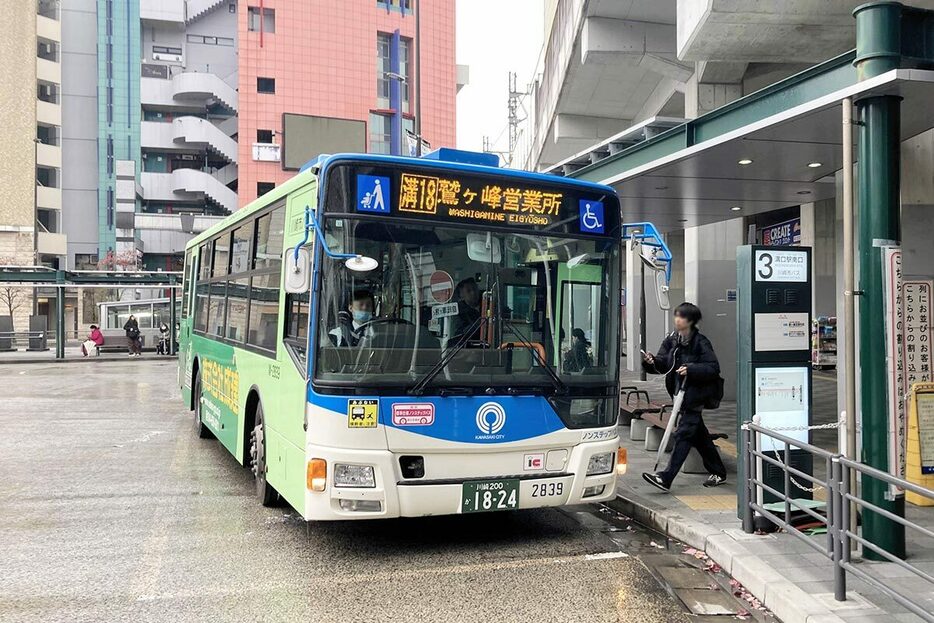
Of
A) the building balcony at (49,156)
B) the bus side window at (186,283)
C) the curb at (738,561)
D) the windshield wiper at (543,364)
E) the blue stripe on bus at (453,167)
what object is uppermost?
the building balcony at (49,156)

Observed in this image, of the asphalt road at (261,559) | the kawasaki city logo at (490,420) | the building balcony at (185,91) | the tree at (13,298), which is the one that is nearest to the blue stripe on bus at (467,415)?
the kawasaki city logo at (490,420)

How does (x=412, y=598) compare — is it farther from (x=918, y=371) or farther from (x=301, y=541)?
(x=918, y=371)

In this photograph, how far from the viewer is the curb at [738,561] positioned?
4422 millimetres

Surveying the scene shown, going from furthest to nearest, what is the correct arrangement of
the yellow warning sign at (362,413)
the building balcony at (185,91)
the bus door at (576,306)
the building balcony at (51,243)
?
the building balcony at (185,91)
the building balcony at (51,243)
the bus door at (576,306)
the yellow warning sign at (362,413)

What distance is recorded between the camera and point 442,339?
5508 millimetres

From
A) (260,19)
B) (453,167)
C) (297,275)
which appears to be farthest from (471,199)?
(260,19)

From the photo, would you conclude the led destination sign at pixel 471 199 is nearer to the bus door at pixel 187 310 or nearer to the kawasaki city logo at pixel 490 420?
the kawasaki city logo at pixel 490 420

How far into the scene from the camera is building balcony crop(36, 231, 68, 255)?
50.0m

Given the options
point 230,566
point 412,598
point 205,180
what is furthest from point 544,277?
point 205,180

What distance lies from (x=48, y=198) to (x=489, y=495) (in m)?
54.8

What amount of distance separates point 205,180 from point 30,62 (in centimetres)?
1285

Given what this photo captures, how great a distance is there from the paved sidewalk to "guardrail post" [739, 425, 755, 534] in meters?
0.09

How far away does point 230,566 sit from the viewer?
5480 mm

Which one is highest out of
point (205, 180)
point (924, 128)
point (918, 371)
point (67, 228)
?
point (205, 180)
